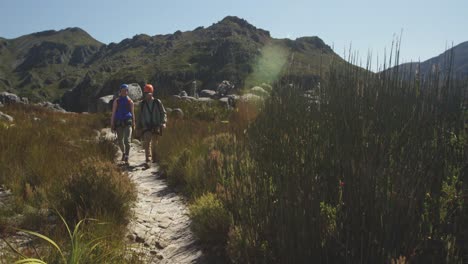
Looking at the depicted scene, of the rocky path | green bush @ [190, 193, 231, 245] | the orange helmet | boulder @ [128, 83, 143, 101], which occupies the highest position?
the orange helmet

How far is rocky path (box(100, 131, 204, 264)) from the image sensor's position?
152 inches

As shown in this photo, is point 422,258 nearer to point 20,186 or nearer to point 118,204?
point 118,204

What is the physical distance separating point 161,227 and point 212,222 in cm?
90

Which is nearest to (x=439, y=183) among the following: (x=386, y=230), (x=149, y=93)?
(x=386, y=230)

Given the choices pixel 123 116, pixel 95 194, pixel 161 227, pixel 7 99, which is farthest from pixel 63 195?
pixel 7 99

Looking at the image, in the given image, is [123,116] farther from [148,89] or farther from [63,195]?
[63,195]

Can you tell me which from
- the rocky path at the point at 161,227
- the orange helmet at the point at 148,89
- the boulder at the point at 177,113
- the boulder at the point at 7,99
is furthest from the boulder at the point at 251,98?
the boulder at the point at 7,99

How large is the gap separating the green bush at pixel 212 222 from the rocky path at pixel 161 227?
0.15m

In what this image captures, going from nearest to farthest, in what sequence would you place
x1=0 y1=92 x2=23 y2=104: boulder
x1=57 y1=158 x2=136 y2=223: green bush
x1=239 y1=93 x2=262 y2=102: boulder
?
x1=57 y1=158 x2=136 y2=223: green bush, x1=239 y1=93 x2=262 y2=102: boulder, x1=0 y1=92 x2=23 y2=104: boulder

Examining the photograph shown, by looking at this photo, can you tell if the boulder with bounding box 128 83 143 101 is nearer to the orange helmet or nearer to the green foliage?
the orange helmet

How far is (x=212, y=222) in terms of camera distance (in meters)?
4.19

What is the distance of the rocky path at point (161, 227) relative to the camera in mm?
3873

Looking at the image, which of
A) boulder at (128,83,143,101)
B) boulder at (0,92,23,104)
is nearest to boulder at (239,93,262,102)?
boulder at (0,92,23,104)

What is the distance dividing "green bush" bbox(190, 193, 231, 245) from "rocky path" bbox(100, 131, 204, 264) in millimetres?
150
